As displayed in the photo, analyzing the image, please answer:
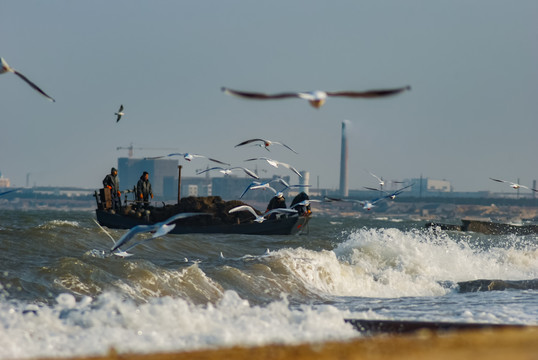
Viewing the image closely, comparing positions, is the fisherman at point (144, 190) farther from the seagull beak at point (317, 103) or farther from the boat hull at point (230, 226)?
the seagull beak at point (317, 103)

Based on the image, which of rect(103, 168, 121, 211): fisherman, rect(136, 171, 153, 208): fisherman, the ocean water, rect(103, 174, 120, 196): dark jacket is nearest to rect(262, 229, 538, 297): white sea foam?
the ocean water

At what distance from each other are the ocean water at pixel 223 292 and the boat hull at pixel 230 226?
8.74m

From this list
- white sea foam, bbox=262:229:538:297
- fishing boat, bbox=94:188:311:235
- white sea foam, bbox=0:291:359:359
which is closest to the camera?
white sea foam, bbox=0:291:359:359

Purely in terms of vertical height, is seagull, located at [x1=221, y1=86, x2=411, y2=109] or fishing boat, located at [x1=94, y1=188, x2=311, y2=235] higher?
seagull, located at [x1=221, y1=86, x2=411, y2=109]

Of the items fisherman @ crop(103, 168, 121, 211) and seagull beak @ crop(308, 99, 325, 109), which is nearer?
seagull beak @ crop(308, 99, 325, 109)

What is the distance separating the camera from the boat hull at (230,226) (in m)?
34.8

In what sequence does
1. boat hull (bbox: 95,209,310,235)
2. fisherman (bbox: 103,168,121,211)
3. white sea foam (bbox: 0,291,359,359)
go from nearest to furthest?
white sea foam (bbox: 0,291,359,359) < fisherman (bbox: 103,168,121,211) < boat hull (bbox: 95,209,310,235)

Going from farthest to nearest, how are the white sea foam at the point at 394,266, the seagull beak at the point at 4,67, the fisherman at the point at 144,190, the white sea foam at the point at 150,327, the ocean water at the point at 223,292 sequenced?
the fisherman at the point at 144,190
the white sea foam at the point at 394,266
the seagull beak at the point at 4,67
the ocean water at the point at 223,292
the white sea foam at the point at 150,327

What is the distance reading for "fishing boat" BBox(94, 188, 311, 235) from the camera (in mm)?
34656

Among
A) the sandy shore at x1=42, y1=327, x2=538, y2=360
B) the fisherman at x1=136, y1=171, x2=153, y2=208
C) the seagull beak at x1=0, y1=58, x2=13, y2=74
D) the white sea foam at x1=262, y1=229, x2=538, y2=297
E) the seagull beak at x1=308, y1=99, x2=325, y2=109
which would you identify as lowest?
the white sea foam at x1=262, y1=229, x2=538, y2=297

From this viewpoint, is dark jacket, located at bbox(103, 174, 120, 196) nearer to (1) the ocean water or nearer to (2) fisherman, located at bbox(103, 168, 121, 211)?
(2) fisherman, located at bbox(103, 168, 121, 211)

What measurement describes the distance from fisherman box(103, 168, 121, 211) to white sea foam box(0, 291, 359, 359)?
721 inches

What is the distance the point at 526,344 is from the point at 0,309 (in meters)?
6.53

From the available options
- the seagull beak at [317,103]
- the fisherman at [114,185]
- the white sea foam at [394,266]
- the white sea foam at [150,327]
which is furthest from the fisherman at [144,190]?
the seagull beak at [317,103]
